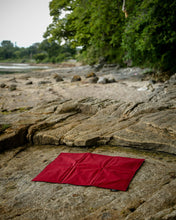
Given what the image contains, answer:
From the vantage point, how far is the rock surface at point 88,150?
193 centimetres

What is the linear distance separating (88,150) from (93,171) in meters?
0.78

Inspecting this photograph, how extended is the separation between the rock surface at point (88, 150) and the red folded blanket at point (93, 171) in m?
0.09

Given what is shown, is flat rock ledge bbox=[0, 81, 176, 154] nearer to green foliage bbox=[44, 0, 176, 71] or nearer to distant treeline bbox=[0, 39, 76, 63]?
green foliage bbox=[44, 0, 176, 71]

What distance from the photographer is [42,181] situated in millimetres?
2555

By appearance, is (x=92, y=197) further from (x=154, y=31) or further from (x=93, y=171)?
(x=154, y=31)

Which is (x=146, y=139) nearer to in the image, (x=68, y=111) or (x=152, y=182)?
(x=152, y=182)

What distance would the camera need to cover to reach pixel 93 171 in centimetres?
262

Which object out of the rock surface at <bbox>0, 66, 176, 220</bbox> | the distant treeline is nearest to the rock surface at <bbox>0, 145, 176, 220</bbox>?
the rock surface at <bbox>0, 66, 176, 220</bbox>

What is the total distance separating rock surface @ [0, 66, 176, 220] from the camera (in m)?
1.93

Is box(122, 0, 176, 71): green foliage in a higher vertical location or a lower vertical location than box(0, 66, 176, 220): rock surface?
higher

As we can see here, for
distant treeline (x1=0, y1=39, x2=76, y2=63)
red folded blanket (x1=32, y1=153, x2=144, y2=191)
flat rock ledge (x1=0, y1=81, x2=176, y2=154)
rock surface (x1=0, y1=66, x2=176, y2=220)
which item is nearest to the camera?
rock surface (x1=0, y1=66, x2=176, y2=220)

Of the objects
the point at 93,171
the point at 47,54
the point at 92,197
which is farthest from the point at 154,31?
the point at 47,54

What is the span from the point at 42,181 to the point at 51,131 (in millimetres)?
1500

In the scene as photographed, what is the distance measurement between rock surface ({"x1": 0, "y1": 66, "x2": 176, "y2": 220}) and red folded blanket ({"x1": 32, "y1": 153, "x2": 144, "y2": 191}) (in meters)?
0.09
